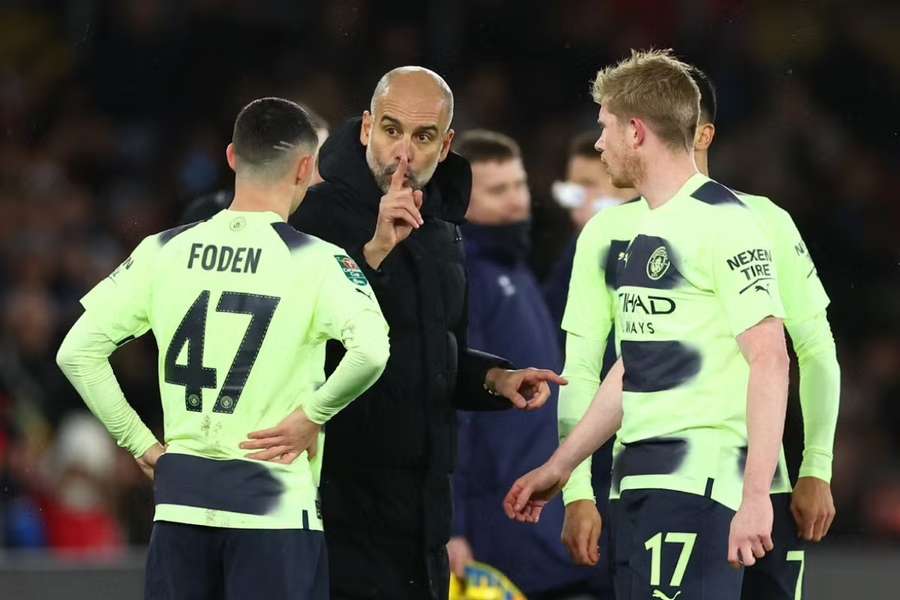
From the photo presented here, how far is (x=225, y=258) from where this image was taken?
154 inches

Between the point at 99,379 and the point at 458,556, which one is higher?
the point at 99,379

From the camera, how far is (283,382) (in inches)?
153

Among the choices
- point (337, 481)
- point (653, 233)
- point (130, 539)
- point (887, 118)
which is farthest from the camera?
point (887, 118)

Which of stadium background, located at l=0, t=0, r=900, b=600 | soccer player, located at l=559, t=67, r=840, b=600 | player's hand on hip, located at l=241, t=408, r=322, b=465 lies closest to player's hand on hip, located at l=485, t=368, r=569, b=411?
soccer player, located at l=559, t=67, r=840, b=600

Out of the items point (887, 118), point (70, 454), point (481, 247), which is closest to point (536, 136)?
point (887, 118)

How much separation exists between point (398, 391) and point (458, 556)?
117 centimetres

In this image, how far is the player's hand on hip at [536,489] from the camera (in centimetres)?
416

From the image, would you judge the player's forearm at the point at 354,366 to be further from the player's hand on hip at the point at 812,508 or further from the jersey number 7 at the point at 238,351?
the player's hand on hip at the point at 812,508

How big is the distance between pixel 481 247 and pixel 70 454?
303 cm

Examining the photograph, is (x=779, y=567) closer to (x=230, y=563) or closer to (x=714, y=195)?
(x=714, y=195)

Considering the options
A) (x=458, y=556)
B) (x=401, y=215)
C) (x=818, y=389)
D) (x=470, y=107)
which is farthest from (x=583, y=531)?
(x=470, y=107)

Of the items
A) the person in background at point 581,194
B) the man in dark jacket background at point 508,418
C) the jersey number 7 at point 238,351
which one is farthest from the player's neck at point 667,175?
the person in background at point 581,194

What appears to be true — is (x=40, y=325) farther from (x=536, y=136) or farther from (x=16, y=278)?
(x=536, y=136)

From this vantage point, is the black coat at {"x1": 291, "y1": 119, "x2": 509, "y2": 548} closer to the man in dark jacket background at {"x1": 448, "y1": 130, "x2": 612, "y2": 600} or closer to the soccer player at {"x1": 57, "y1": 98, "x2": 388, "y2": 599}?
the soccer player at {"x1": 57, "y1": 98, "x2": 388, "y2": 599}
